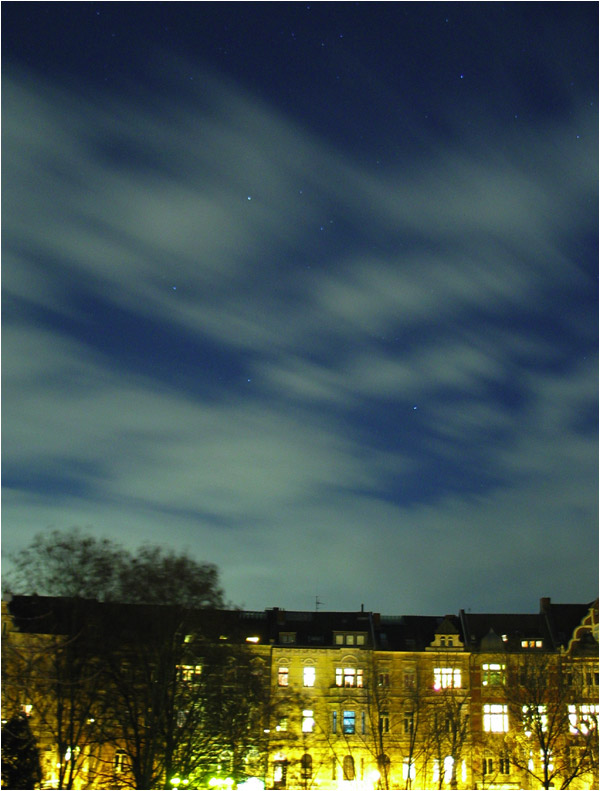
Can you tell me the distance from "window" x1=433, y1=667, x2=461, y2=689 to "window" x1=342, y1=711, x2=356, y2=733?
5.28 meters

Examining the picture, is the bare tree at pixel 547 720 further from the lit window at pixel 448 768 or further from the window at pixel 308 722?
the window at pixel 308 722

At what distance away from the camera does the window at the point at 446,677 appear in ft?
170

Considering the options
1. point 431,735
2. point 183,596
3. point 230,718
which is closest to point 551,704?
point 431,735

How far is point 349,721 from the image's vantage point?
51.1 metres

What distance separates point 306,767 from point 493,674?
1249 cm

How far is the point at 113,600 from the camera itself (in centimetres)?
3334

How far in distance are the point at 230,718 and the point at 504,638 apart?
24.5 meters

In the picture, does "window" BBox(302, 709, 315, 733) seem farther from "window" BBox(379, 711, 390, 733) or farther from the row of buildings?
"window" BBox(379, 711, 390, 733)

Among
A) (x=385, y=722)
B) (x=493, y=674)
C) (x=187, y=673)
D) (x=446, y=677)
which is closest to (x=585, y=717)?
(x=493, y=674)

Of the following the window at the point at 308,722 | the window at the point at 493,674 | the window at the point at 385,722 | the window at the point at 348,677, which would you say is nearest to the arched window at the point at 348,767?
the window at the point at 385,722

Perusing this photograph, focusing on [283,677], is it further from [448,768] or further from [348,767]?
[448,768]

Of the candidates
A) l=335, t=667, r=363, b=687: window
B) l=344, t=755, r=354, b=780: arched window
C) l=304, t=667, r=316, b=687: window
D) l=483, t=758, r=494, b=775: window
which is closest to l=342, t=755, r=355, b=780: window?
l=344, t=755, r=354, b=780: arched window

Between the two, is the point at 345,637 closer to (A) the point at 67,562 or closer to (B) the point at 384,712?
(B) the point at 384,712

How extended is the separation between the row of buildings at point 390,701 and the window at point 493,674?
86 millimetres
